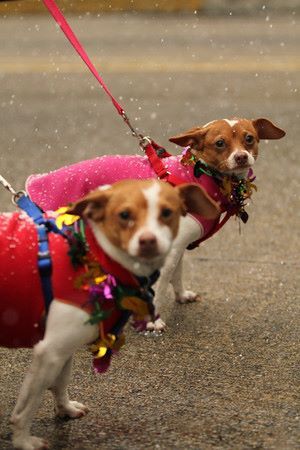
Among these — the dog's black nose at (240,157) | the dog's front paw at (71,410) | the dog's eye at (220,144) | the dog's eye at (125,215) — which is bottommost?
the dog's front paw at (71,410)

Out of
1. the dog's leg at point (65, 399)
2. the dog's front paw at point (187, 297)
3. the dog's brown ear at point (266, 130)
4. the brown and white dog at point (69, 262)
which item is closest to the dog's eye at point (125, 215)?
the brown and white dog at point (69, 262)

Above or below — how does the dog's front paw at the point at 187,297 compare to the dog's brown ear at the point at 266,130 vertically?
below

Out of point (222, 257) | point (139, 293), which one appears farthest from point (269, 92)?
point (139, 293)

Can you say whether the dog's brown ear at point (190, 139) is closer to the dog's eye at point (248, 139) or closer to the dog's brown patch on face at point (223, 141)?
the dog's brown patch on face at point (223, 141)

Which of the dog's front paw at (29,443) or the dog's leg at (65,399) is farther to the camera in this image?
the dog's leg at (65,399)

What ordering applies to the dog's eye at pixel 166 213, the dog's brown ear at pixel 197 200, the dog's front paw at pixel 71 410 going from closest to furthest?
the dog's eye at pixel 166 213
the dog's brown ear at pixel 197 200
the dog's front paw at pixel 71 410

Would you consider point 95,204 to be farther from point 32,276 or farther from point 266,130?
point 266,130

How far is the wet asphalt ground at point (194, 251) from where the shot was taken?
13.0 ft

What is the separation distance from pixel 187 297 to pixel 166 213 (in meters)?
2.24

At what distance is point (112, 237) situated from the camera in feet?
10.9

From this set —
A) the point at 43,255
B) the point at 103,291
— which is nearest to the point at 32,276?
the point at 43,255

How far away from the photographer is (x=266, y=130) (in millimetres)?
5043

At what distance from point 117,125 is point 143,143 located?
5.74 meters

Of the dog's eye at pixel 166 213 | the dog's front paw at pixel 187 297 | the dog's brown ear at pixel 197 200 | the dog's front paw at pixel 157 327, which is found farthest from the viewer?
the dog's front paw at pixel 187 297
